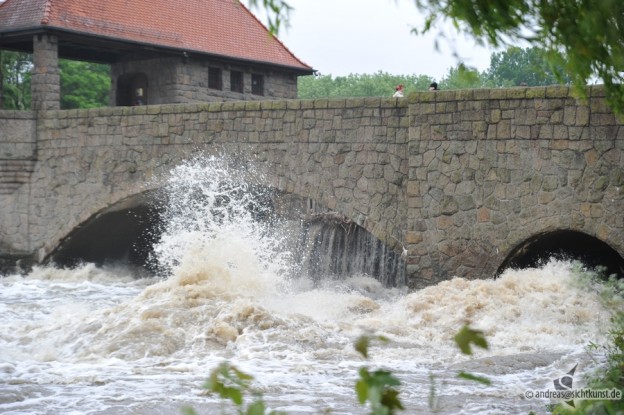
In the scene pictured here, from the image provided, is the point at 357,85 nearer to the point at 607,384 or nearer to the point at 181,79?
the point at 181,79

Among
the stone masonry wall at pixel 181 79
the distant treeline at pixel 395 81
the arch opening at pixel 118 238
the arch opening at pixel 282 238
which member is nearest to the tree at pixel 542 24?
the arch opening at pixel 282 238

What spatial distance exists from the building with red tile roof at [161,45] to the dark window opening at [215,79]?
0.02 metres

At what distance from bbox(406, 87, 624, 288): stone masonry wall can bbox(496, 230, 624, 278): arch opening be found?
494 mm

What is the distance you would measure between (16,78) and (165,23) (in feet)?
49.2

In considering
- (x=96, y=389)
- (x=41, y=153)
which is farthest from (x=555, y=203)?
(x=41, y=153)

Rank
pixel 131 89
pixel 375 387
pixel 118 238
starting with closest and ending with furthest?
pixel 375 387, pixel 118 238, pixel 131 89

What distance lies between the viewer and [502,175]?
456 inches

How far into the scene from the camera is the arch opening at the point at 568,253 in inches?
471

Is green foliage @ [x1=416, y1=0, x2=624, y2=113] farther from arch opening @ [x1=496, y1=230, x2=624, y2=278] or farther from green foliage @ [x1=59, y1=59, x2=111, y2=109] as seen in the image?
green foliage @ [x1=59, y1=59, x2=111, y2=109]

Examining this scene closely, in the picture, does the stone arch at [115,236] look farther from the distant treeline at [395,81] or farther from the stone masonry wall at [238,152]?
the distant treeline at [395,81]

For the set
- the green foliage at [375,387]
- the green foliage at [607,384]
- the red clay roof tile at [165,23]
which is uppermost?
the red clay roof tile at [165,23]

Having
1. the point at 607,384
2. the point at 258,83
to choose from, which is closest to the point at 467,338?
the point at 607,384

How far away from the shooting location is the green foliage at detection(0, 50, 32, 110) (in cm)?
3141

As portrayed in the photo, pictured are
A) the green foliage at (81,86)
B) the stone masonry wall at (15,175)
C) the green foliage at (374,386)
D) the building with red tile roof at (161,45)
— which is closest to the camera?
the green foliage at (374,386)
